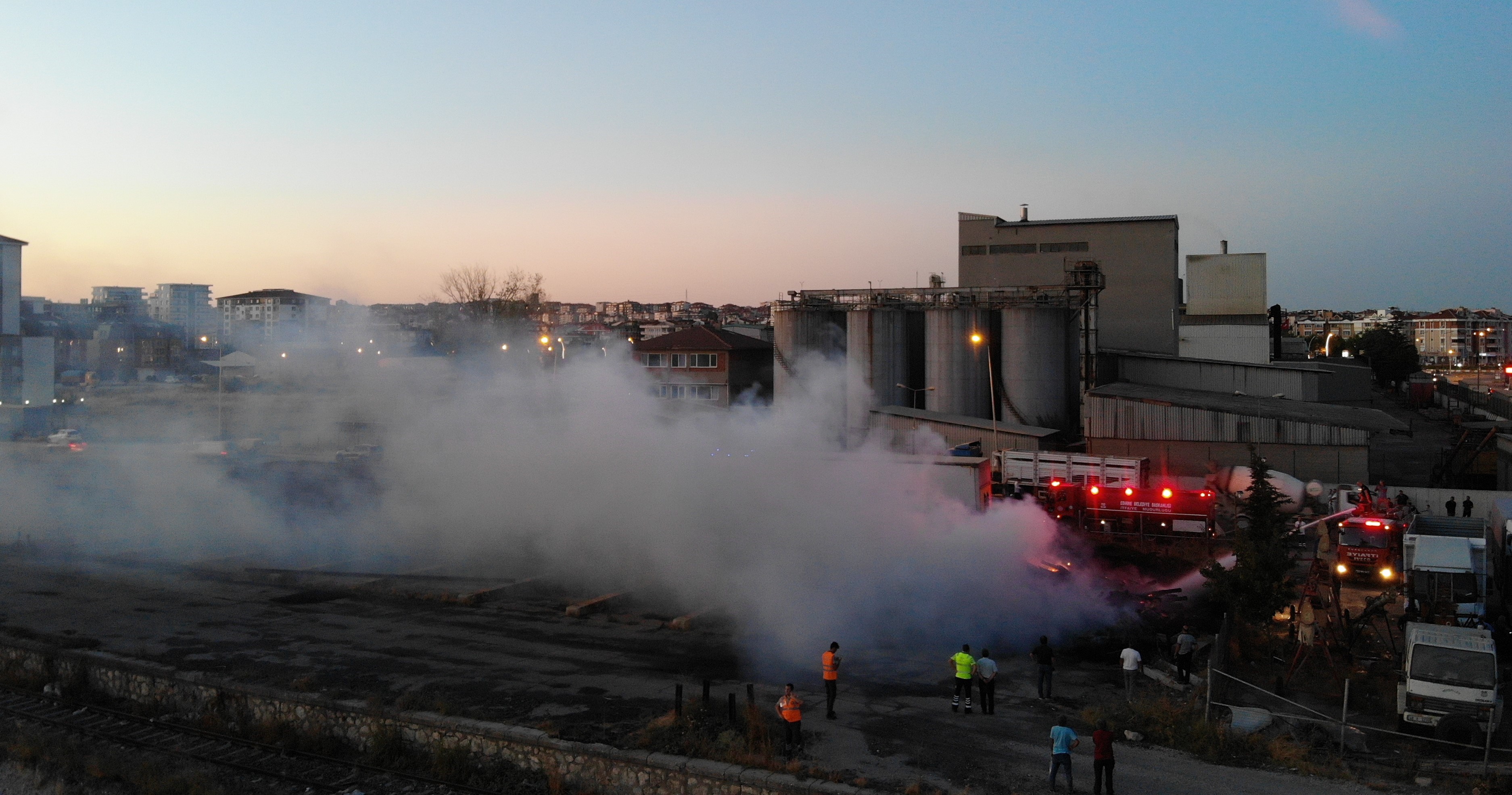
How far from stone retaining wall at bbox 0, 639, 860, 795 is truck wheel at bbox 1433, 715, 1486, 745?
8.03 metres

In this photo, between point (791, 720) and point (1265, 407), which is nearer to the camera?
point (791, 720)

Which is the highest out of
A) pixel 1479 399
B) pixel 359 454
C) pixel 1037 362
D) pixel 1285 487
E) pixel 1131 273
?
pixel 1131 273

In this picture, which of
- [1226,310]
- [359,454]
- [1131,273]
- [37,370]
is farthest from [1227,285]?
[37,370]

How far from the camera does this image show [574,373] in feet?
79.5

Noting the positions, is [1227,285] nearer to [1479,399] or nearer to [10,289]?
[1479,399]

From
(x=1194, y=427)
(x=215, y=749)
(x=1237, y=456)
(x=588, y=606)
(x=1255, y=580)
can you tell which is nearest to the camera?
(x=215, y=749)

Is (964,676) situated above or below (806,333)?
below

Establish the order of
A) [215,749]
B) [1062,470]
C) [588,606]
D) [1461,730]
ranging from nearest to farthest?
[1461,730], [215,749], [588,606], [1062,470]

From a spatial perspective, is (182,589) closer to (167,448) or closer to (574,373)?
(574,373)

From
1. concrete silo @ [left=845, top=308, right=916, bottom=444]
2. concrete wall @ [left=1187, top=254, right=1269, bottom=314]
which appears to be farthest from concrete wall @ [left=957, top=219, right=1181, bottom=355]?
concrete silo @ [left=845, top=308, right=916, bottom=444]

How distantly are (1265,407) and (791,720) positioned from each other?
1077 inches

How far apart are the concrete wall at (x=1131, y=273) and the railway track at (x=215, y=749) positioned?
143ft

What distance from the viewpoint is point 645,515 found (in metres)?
21.5

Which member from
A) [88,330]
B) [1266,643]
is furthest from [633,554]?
[88,330]
